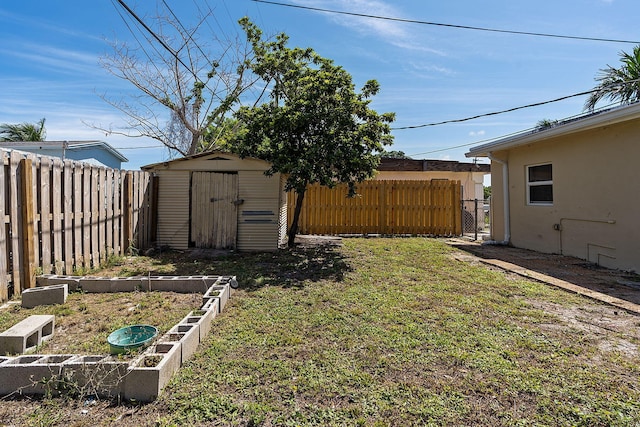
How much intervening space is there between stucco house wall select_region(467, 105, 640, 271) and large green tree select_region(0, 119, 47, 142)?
21.3 meters

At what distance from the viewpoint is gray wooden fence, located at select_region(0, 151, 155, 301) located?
393cm

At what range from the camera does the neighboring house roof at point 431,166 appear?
13.8 metres

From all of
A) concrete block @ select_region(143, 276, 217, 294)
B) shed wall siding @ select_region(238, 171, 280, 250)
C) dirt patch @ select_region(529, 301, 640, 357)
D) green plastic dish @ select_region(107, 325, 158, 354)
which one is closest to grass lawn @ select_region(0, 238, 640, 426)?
dirt patch @ select_region(529, 301, 640, 357)

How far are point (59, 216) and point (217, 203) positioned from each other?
3.21 m

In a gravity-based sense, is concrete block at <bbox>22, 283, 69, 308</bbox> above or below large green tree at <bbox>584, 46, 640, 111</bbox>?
below

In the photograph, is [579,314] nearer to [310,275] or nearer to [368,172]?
[310,275]

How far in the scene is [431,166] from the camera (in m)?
13.8

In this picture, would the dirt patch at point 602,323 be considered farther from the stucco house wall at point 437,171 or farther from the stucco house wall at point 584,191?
the stucco house wall at point 437,171

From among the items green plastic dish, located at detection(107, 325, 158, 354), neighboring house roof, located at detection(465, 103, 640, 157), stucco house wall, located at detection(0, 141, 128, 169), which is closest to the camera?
green plastic dish, located at detection(107, 325, 158, 354)

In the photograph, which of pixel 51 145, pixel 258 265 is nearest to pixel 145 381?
pixel 258 265

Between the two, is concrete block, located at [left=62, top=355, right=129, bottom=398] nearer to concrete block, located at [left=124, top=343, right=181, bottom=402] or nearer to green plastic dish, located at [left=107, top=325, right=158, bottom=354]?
concrete block, located at [left=124, top=343, right=181, bottom=402]

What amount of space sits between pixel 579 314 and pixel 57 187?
710cm

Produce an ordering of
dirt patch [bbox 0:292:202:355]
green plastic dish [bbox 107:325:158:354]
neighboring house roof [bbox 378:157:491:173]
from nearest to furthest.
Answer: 1. green plastic dish [bbox 107:325:158:354]
2. dirt patch [bbox 0:292:202:355]
3. neighboring house roof [bbox 378:157:491:173]

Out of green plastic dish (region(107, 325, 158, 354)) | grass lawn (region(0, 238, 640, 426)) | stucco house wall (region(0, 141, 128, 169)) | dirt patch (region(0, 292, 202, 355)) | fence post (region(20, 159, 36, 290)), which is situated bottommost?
grass lawn (region(0, 238, 640, 426))
